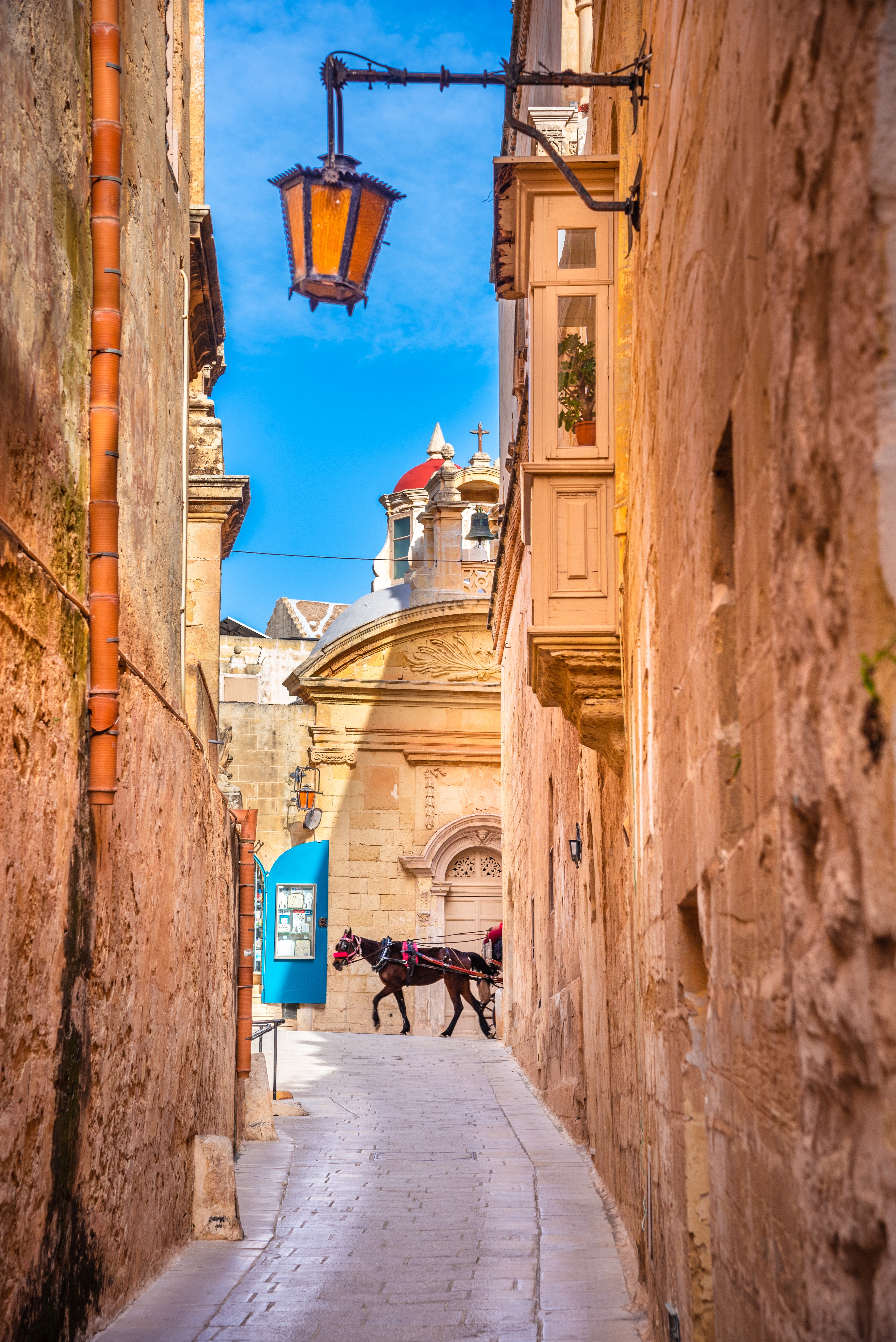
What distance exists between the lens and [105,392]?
5.77 meters

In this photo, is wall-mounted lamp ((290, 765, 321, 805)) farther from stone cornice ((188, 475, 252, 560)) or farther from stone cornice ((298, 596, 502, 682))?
stone cornice ((188, 475, 252, 560))

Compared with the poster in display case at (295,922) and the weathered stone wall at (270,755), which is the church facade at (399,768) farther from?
the poster in display case at (295,922)

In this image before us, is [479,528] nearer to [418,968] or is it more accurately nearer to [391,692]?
[391,692]

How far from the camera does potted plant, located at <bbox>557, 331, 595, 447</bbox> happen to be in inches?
310

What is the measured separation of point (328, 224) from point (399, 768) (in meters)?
19.0

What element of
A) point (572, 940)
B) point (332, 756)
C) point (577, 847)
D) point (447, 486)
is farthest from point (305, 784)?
point (577, 847)

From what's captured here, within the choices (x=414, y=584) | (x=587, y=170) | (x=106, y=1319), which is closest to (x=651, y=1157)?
(x=106, y=1319)

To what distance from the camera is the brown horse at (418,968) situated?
21672mm

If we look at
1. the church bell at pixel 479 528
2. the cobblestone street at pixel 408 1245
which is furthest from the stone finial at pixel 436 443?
the cobblestone street at pixel 408 1245

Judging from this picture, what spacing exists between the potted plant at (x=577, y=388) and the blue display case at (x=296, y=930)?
16.1 metres

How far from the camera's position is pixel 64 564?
5406 millimetres

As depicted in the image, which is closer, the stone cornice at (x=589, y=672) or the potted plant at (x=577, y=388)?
the stone cornice at (x=589, y=672)

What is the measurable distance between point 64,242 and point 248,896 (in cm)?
631

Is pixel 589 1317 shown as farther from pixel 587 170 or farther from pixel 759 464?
pixel 587 170
